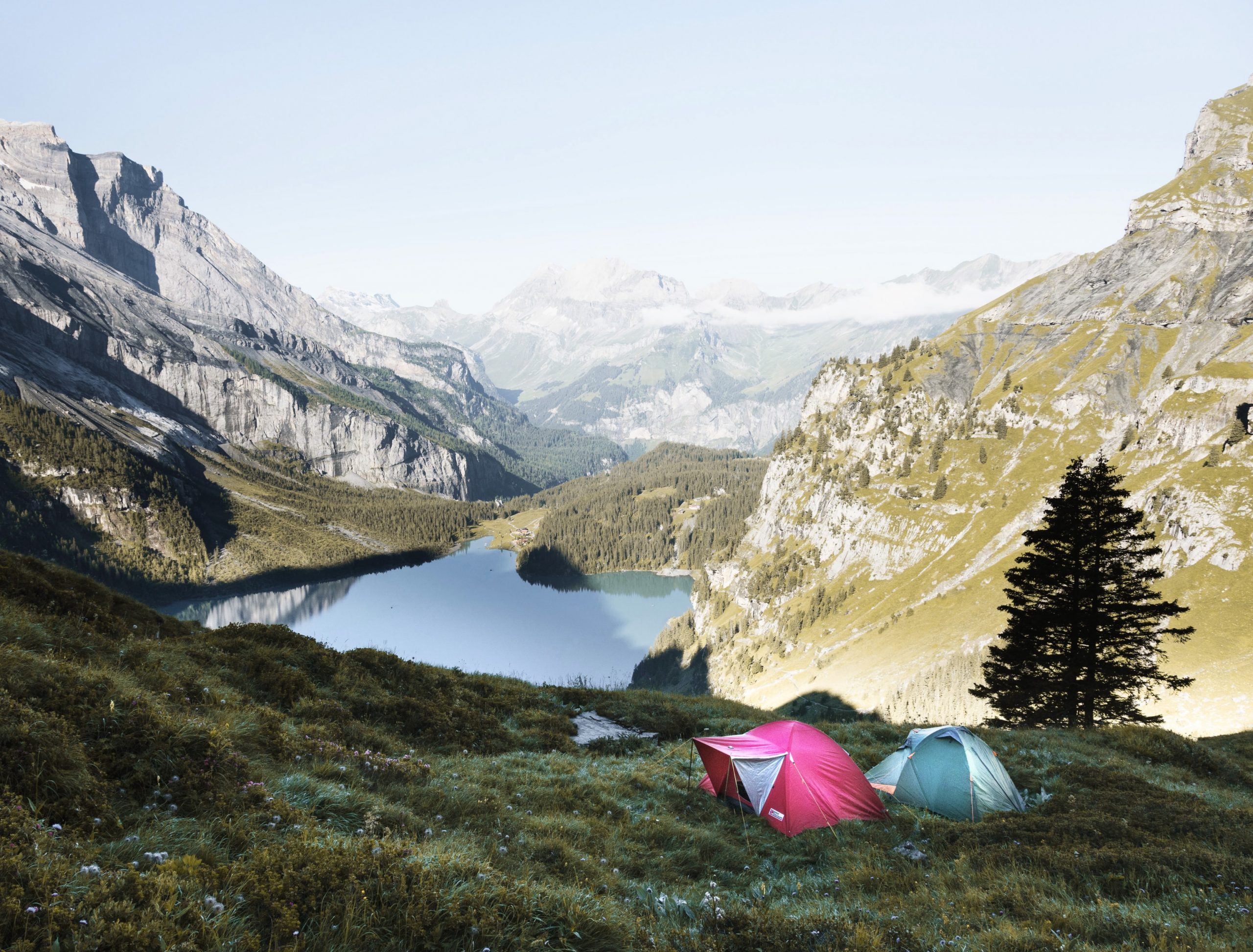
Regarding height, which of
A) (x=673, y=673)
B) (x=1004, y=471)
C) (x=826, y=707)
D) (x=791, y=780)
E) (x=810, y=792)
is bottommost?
(x=673, y=673)

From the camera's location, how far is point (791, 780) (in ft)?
45.9

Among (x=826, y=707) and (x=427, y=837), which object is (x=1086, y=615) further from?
(x=826, y=707)

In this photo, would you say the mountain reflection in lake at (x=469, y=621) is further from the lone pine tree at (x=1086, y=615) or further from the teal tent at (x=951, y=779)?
the teal tent at (x=951, y=779)

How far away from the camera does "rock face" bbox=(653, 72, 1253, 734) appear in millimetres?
73000

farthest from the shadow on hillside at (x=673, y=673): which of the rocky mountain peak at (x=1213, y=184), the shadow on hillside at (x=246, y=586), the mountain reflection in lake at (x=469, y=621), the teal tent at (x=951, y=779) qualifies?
the rocky mountain peak at (x=1213, y=184)

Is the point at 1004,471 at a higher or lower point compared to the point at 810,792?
higher

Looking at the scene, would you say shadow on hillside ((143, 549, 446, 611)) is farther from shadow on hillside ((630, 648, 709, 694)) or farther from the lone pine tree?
the lone pine tree

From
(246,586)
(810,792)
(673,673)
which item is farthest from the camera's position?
A: (246,586)

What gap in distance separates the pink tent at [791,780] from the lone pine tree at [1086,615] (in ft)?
60.8

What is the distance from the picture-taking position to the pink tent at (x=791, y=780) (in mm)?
13719

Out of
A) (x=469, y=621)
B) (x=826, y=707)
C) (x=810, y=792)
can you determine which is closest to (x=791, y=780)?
(x=810, y=792)

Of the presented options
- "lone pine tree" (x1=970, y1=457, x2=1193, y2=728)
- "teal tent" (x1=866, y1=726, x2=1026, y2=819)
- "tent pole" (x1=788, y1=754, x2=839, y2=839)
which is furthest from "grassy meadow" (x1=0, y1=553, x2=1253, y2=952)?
"lone pine tree" (x1=970, y1=457, x2=1193, y2=728)

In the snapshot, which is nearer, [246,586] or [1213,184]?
[1213,184]

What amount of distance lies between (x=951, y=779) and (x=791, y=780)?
4.79m
